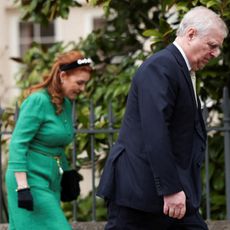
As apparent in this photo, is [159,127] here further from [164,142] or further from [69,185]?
[69,185]

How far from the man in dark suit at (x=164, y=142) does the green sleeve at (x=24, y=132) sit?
0.99 meters

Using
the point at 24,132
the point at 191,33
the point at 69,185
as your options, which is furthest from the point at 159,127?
the point at 69,185

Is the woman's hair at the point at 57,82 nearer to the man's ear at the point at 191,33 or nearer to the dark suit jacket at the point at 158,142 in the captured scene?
the dark suit jacket at the point at 158,142

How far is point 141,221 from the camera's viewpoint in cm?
436

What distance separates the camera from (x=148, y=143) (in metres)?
4.09

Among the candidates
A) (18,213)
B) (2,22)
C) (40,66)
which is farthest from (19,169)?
(2,22)

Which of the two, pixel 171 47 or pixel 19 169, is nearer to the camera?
pixel 171 47

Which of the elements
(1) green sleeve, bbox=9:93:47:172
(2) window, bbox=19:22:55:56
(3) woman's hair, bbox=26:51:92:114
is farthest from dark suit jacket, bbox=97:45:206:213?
(2) window, bbox=19:22:55:56

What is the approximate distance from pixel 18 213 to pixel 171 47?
5.36ft

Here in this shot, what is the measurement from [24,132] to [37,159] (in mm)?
205

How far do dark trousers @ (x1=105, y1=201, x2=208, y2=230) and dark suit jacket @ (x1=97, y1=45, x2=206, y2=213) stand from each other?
7cm

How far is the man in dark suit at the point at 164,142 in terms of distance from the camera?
4.08 m

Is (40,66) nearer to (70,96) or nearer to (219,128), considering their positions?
(219,128)

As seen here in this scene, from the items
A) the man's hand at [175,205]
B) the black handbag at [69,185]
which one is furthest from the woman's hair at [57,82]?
the man's hand at [175,205]
